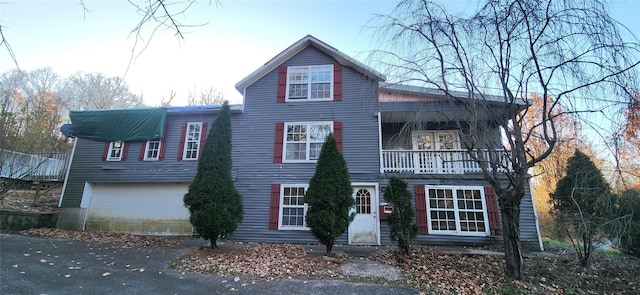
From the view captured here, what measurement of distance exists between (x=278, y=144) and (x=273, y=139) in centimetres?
31

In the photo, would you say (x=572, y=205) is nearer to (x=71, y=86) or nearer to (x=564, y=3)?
(x=564, y=3)

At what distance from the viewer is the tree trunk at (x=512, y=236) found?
5.67m

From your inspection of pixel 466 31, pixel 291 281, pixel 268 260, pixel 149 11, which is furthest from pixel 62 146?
pixel 466 31

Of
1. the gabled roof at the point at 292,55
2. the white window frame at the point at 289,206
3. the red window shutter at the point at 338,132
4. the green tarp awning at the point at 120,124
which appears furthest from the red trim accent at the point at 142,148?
the red window shutter at the point at 338,132

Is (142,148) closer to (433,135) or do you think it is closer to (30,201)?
(30,201)

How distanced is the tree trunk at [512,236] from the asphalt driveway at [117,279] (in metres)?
2.43

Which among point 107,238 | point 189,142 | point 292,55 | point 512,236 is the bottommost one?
point 107,238

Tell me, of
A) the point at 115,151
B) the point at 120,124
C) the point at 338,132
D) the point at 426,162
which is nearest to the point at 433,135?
the point at 426,162

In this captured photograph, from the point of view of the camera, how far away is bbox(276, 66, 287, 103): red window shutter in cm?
1100

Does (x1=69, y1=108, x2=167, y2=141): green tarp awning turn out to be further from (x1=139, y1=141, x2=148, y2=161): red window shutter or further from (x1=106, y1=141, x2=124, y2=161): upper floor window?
(x1=106, y1=141, x2=124, y2=161): upper floor window

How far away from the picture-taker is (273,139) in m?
10.6

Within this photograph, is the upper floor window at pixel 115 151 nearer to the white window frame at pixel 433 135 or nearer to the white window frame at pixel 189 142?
the white window frame at pixel 189 142

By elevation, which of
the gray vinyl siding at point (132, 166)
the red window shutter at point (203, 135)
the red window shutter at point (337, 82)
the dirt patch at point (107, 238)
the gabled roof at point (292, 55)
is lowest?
the dirt patch at point (107, 238)

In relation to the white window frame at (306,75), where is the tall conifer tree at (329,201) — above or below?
below
